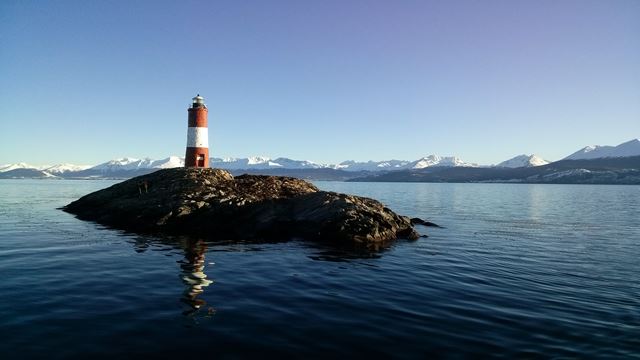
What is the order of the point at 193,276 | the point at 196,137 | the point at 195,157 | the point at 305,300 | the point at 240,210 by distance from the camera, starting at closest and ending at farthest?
1. the point at 305,300
2. the point at 193,276
3. the point at 240,210
4. the point at 195,157
5. the point at 196,137

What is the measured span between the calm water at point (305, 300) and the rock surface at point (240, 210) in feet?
12.0

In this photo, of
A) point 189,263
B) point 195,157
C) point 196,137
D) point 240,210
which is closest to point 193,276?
point 189,263

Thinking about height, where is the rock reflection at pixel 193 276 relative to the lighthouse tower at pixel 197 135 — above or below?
below

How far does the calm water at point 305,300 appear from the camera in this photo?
35.2 ft

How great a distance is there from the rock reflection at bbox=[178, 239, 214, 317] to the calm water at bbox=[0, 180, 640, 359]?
0.09 metres

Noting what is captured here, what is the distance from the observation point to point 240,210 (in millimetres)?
36188

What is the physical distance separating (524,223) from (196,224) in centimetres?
3448

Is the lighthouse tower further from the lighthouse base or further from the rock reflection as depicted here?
the rock reflection

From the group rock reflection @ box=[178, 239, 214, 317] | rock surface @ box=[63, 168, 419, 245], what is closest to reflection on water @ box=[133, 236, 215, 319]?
rock reflection @ box=[178, 239, 214, 317]

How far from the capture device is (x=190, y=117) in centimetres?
5097

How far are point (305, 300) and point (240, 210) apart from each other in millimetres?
22264

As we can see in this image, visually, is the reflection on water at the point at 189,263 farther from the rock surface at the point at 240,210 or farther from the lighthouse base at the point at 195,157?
the lighthouse base at the point at 195,157

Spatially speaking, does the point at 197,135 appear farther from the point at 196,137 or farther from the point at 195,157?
the point at 195,157

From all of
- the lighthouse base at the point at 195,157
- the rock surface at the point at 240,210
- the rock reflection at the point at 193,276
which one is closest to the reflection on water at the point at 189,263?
the rock reflection at the point at 193,276
